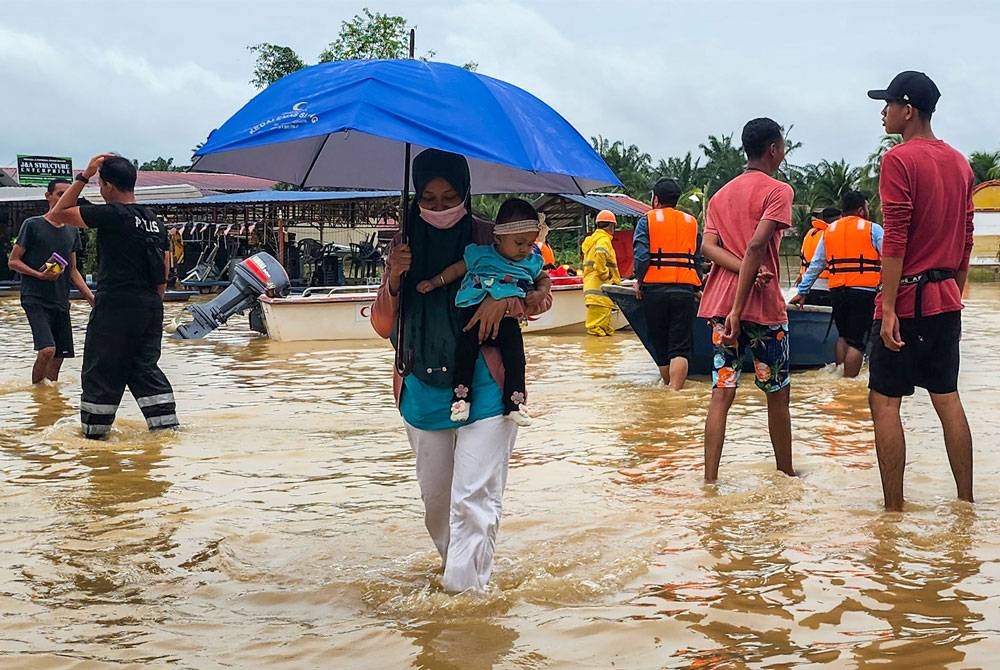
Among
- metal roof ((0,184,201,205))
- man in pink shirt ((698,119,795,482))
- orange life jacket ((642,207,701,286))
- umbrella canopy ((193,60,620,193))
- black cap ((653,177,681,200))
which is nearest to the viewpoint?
umbrella canopy ((193,60,620,193))

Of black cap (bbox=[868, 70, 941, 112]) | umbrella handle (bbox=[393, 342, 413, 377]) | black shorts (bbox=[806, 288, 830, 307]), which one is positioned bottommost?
umbrella handle (bbox=[393, 342, 413, 377])

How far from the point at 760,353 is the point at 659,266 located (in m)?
4.01

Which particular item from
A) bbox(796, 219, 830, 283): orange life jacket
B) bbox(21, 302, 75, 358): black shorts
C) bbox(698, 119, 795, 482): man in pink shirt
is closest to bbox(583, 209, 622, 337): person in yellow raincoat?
bbox(796, 219, 830, 283): orange life jacket

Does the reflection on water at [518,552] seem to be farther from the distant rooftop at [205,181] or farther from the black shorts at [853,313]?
the distant rooftop at [205,181]

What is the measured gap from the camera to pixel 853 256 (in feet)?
32.8

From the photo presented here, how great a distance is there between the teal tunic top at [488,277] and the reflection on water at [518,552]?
106 cm

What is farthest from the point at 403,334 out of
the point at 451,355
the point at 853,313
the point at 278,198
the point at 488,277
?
the point at 278,198

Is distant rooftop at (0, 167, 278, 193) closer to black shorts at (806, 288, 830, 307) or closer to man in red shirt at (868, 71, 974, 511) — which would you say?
black shorts at (806, 288, 830, 307)

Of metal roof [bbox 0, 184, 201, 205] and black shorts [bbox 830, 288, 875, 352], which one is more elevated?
metal roof [bbox 0, 184, 201, 205]

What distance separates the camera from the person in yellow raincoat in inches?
599

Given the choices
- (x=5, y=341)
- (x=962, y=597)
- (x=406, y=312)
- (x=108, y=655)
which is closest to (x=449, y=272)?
(x=406, y=312)

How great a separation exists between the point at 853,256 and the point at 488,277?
6886 mm

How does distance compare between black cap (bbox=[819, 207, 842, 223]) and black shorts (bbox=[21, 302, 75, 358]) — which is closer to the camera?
black shorts (bbox=[21, 302, 75, 358])

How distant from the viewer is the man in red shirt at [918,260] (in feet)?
16.2
